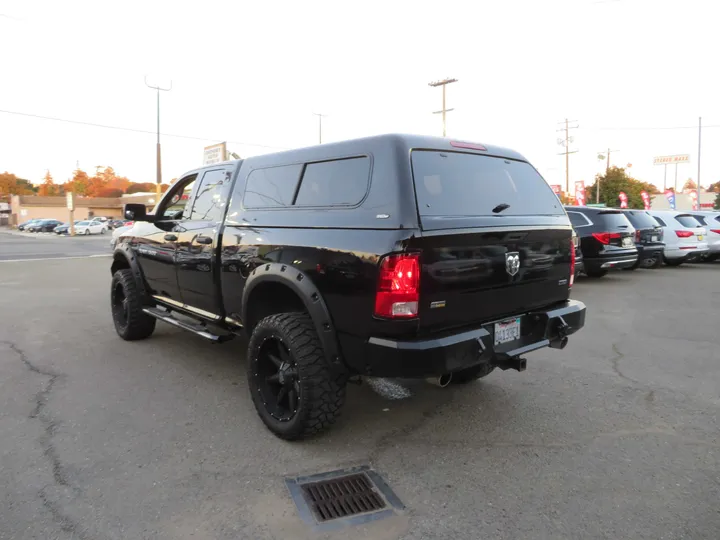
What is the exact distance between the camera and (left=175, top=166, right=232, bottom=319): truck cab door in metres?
4.56

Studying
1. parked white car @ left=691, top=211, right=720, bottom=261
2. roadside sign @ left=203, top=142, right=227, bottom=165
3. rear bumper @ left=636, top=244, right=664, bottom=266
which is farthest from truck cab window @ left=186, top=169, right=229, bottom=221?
roadside sign @ left=203, top=142, right=227, bottom=165

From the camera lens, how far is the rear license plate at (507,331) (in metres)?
3.44

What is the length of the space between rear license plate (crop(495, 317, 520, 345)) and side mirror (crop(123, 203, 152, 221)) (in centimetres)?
387

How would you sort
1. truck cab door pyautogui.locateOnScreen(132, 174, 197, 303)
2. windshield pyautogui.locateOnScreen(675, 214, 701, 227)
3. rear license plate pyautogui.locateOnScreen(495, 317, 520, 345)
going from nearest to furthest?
rear license plate pyautogui.locateOnScreen(495, 317, 520, 345), truck cab door pyautogui.locateOnScreen(132, 174, 197, 303), windshield pyautogui.locateOnScreen(675, 214, 701, 227)

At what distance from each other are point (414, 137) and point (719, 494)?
2.68 m

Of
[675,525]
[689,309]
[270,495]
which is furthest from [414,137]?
[689,309]

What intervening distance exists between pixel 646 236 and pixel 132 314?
1205 cm

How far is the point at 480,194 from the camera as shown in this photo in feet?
12.0

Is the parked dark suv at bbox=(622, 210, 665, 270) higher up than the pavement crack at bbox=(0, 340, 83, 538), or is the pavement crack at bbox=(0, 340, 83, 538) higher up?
the parked dark suv at bbox=(622, 210, 665, 270)

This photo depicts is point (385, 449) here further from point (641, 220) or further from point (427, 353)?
point (641, 220)

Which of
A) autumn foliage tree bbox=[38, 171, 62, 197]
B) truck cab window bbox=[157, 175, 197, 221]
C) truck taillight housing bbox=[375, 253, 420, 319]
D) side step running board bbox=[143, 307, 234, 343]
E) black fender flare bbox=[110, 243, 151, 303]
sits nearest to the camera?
truck taillight housing bbox=[375, 253, 420, 319]

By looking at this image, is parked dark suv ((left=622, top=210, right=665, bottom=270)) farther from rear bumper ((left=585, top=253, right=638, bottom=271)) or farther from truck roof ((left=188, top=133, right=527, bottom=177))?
truck roof ((left=188, top=133, right=527, bottom=177))

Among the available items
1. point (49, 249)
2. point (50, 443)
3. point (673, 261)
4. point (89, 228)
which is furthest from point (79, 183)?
point (50, 443)

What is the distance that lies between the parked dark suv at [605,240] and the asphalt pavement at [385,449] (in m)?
5.54
